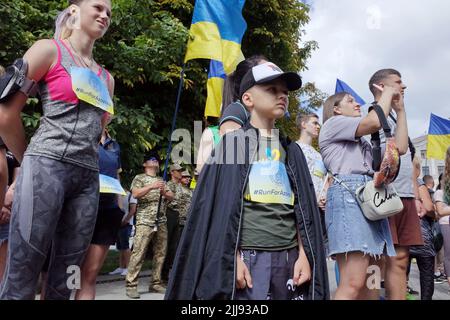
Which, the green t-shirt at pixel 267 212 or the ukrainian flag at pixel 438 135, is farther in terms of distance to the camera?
the ukrainian flag at pixel 438 135

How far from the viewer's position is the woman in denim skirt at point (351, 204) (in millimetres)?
3070

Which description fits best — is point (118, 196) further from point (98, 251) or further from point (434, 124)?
point (434, 124)

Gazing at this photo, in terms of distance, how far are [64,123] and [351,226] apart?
1.89 m

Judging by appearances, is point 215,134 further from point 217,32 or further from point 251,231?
point 217,32

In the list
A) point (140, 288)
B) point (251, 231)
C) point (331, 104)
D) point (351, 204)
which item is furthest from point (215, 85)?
point (251, 231)

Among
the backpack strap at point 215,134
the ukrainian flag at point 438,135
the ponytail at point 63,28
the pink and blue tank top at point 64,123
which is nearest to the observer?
the pink and blue tank top at point 64,123

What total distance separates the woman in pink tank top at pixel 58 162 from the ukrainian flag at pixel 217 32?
3362mm

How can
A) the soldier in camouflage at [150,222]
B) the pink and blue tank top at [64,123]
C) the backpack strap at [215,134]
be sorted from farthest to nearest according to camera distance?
1. the soldier in camouflage at [150,222]
2. the backpack strap at [215,134]
3. the pink and blue tank top at [64,123]

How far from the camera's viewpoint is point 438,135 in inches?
478

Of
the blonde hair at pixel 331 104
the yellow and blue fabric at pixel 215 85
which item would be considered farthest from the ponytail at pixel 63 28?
the yellow and blue fabric at pixel 215 85

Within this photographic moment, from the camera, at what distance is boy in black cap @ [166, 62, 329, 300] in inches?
85.3

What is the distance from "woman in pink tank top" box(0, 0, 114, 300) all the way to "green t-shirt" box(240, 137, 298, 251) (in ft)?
2.55

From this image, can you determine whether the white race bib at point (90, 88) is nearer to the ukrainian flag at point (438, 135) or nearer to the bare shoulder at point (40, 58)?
the bare shoulder at point (40, 58)

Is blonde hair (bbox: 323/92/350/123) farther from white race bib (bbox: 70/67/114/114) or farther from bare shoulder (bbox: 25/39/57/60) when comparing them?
bare shoulder (bbox: 25/39/57/60)
